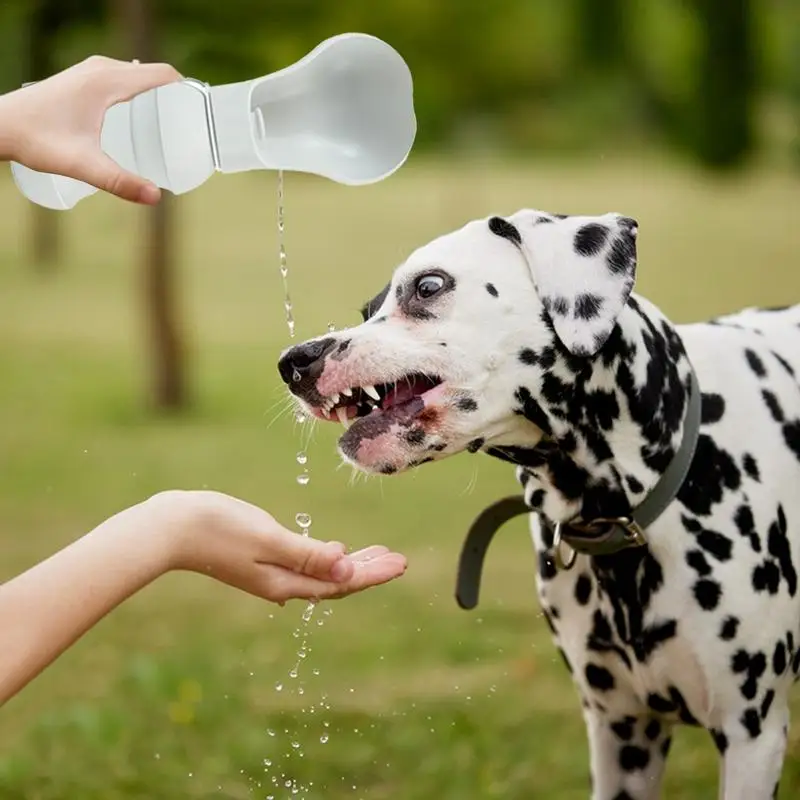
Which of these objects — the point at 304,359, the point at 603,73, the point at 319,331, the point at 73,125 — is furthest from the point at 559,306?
the point at 603,73

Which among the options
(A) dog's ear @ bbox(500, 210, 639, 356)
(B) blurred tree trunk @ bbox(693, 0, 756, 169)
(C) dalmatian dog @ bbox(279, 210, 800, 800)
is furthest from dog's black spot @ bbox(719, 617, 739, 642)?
(B) blurred tree trunk @ bbox(693, 0, 756, 169)

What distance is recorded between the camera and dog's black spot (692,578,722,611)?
3018 millimetres

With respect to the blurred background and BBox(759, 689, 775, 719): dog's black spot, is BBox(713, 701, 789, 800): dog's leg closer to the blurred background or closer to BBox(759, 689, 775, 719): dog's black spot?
BBox(759, 689, 775, 719): dog's black spot

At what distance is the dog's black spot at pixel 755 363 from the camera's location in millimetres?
3223

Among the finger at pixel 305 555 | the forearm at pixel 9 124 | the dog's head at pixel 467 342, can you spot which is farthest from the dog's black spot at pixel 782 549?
the forearm at pixel 9 124

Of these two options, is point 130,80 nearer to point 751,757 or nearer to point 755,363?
point 755,363

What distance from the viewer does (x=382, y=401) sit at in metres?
2.90

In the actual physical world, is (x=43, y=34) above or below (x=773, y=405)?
above

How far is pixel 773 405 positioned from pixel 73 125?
149 cm

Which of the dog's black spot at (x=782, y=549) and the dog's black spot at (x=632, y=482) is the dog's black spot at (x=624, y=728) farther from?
the dog's black spot at (x=632, y=482)

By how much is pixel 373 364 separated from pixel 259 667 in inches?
117

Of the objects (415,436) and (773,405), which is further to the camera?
(773,405)

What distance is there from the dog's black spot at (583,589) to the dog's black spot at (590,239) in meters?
0.69

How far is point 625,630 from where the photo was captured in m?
3.09
